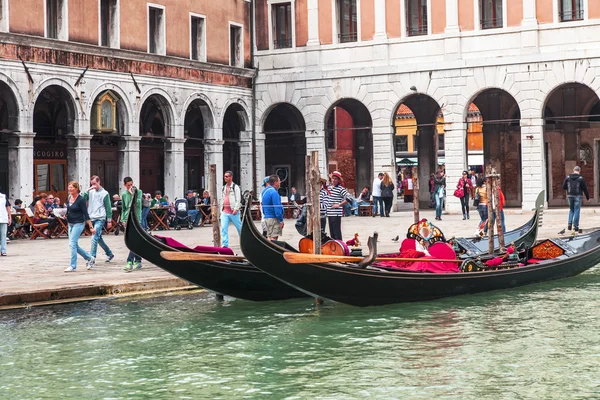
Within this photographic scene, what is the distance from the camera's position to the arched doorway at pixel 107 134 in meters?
26.3

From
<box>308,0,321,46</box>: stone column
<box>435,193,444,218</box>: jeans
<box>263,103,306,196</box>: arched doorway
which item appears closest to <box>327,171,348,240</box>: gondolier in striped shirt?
<box>435,193,444,218</box>: jeans

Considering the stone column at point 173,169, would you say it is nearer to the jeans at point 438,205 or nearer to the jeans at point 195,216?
the jeans at point 195,216

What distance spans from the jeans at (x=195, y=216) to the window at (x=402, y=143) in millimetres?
24007

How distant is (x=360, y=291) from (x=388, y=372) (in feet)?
10.7

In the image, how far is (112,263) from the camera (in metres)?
16.3

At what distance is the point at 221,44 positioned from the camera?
1203 inches

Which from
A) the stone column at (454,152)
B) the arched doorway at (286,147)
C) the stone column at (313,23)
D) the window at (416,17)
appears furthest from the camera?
the arched doorway at (286,147)

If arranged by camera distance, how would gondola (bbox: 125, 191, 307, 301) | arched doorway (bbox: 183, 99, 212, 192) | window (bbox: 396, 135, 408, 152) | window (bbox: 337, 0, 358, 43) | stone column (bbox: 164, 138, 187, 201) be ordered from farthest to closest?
window (bbox: 396, 135, 408, 152)
arched doorway (bbox: 183, 99, 212, 192)
window (bbox: 337, 0, 358, 43)
stone column (bbox: 164, 138, 187, 201)
gondola (bbox: 125, 191, 307, 301)

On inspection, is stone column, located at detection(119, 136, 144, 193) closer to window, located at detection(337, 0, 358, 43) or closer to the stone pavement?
the stone pavement

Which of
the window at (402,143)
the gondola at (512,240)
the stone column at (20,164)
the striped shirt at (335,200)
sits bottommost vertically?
the gondola at (512,240)

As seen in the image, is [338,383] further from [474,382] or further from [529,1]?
[529,1]

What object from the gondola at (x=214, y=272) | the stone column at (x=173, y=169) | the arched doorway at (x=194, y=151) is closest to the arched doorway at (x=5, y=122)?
the stone column at (x=173, y=169)

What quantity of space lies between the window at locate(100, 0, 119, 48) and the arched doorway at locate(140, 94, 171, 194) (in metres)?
3.03

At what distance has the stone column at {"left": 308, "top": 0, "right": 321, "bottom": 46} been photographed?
30.9 meters
